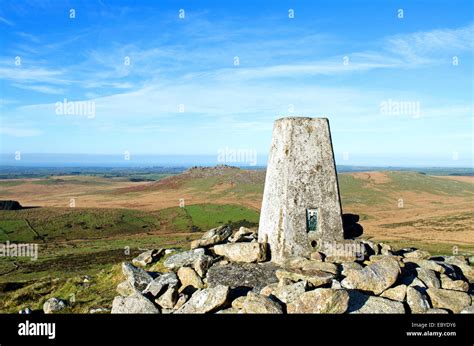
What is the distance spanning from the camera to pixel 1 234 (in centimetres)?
4734

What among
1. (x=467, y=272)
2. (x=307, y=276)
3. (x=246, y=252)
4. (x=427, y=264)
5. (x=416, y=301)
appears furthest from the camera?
(x=467, y=272)

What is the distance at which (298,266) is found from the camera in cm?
1259

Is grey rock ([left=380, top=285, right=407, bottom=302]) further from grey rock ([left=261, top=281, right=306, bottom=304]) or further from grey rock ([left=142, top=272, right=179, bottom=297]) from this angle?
grey rock ([left=142, top=272, right=179, bottom=297])

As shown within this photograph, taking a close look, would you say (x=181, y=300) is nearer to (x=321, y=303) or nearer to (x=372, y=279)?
(x=321, y=303)

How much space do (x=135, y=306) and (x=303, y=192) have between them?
664 centimetres

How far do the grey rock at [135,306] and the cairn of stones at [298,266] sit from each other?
0.09 ft

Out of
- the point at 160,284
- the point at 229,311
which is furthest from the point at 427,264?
the point at 160,284

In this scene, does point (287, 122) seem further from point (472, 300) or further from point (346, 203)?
point (346, 203)

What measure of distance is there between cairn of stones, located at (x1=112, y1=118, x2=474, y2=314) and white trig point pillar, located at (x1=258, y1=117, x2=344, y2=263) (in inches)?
1.4

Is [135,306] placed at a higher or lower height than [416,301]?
lower

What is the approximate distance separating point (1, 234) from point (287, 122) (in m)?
46.6

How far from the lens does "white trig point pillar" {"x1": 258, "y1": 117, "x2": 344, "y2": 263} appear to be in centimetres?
1344
